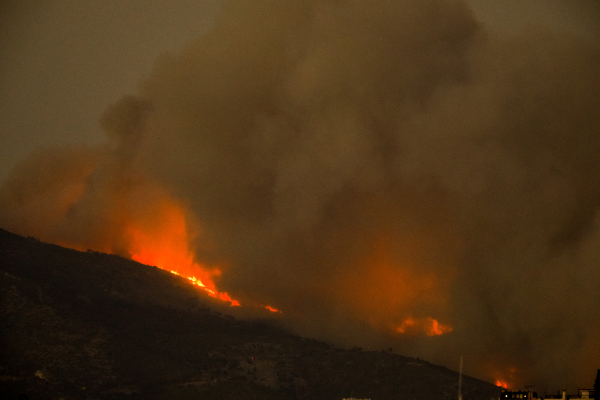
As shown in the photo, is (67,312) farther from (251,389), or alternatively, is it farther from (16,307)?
(251,389)

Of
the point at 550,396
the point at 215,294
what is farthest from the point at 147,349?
the point at 550,396

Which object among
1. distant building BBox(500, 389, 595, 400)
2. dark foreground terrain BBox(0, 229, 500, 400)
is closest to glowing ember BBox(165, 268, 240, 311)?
dark foreground terrain BBox(0, 229, 500, 400)

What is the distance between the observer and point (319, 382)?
369 feet

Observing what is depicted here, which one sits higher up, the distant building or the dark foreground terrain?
the dark foreground terrain

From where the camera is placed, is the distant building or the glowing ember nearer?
the distant building

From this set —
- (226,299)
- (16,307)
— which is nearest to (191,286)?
(226,299)

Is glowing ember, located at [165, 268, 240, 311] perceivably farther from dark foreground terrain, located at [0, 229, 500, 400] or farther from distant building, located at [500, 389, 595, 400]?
distant building, located at [500, 389, 595, 400]

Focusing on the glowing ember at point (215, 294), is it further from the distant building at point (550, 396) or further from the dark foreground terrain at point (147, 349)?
the distant building at point (550, 396)

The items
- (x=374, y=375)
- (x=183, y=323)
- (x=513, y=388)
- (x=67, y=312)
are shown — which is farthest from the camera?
(x=183, y=323)

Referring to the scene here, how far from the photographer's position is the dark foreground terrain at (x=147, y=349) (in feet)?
341

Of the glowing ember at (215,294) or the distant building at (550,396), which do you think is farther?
the glowing ember at (215,294)

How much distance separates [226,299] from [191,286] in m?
4.51

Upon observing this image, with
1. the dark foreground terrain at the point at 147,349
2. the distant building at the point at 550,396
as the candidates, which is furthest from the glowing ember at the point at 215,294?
the distant building at the point at 550,396

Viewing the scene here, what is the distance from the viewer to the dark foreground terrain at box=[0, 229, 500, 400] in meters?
104
